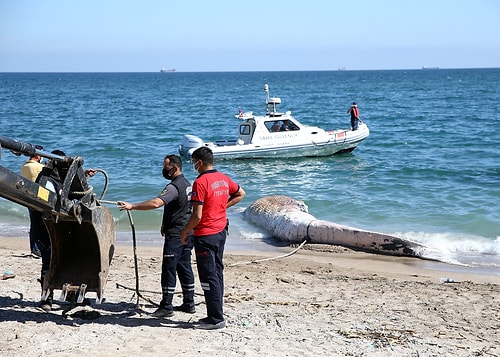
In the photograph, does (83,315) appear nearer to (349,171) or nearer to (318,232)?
(318,232)

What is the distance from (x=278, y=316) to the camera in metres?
7.62

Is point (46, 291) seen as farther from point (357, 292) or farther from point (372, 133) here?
point (372, 133)

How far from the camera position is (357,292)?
9.10m

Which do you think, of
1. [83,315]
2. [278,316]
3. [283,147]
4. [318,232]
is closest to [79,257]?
[83,315]

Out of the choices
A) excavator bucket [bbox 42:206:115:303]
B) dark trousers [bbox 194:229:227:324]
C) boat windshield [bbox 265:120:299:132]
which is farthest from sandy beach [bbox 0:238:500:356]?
boat windshield [bbox 265:120:299:132]

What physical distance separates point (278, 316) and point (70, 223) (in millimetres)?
2322

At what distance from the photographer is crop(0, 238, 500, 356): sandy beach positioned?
650 cm

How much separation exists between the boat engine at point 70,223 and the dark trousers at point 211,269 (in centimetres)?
84

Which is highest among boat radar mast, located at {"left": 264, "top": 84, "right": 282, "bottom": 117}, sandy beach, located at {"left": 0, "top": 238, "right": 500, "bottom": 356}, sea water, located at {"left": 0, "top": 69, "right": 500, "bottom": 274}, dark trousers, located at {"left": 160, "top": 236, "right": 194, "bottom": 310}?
boat radar mast, located at {"left": 264, "top": 84, "right": 282, "bottom": 117}

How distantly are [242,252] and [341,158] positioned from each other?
43.1ft

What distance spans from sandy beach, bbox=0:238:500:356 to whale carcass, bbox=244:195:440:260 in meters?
1.05

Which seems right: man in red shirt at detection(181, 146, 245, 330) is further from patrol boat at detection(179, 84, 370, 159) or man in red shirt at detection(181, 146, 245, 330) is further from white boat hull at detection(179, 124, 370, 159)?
patrol boat at detection(179, 84, 370, 159)

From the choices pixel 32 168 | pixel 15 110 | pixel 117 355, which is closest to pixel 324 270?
pixel 32 168

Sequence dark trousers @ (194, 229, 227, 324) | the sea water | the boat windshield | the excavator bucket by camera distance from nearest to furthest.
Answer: the excavator bucket < dark trousers @ (194, 229, 227, 324) < the sea water < the boat windshield
